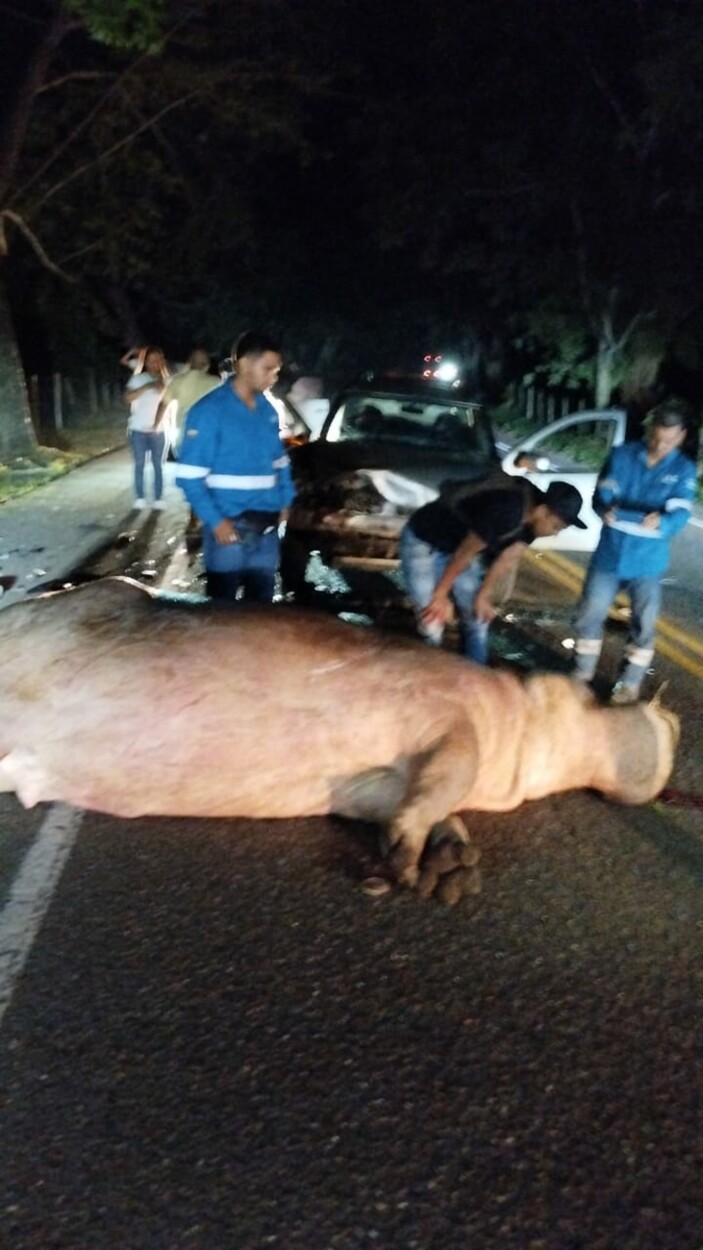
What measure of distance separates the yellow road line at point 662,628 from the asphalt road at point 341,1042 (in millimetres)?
3194

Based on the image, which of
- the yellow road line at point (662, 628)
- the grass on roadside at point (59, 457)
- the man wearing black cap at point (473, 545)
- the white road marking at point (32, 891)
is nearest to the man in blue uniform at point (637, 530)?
the man wearing black cap at point (473, 545)

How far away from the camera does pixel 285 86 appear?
19594 mm

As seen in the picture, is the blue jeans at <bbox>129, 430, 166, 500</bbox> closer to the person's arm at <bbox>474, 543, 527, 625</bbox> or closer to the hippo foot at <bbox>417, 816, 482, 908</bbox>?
the person's arm at <bbox>474, 543, 527, 625</bbox>

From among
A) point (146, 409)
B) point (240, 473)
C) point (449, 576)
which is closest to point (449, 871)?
point (449, 576)

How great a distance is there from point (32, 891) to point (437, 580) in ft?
10.1

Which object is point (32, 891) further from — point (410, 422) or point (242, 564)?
point (410, 422)

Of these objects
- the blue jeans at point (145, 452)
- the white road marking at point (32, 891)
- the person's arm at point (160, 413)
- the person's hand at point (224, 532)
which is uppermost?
the person's hand at point (224, 532)

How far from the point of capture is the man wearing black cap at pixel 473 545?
566 centimetres

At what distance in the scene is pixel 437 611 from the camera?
609 cm

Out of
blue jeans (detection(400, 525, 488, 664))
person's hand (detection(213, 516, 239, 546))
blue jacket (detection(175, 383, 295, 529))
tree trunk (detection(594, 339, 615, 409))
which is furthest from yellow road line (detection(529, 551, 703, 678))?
tree trunk (detection(594, 339, 615, 409))

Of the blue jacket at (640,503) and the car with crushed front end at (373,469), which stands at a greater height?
the blue jacket at (640,503)

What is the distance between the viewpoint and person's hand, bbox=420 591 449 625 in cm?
603

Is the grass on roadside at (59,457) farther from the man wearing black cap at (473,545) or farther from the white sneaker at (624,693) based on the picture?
the white sneaker at (624,693)

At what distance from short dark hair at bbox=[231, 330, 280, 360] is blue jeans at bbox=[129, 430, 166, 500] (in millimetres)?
6775
